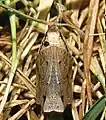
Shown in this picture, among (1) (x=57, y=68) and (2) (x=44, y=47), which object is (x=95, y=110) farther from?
(2) (x=44, y=47)

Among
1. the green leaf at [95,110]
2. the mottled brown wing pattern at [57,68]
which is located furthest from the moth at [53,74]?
the green leaf at [95,110]

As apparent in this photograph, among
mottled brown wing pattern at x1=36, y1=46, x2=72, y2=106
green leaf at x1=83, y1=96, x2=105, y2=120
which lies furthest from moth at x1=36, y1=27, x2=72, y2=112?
green leaf at x1=83, y1=96, x2=105, y2=120

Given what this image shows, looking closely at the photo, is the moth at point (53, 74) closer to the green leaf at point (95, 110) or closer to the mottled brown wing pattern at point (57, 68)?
the mottled brown wing pattern at point (57, 68)

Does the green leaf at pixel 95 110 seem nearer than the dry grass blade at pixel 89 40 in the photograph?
Yes

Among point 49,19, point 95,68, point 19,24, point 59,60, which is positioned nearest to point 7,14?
point 19,24

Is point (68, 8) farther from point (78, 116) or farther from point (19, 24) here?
point (78, 116)

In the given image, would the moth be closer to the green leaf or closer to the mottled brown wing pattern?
the mottled brown wing pattern
